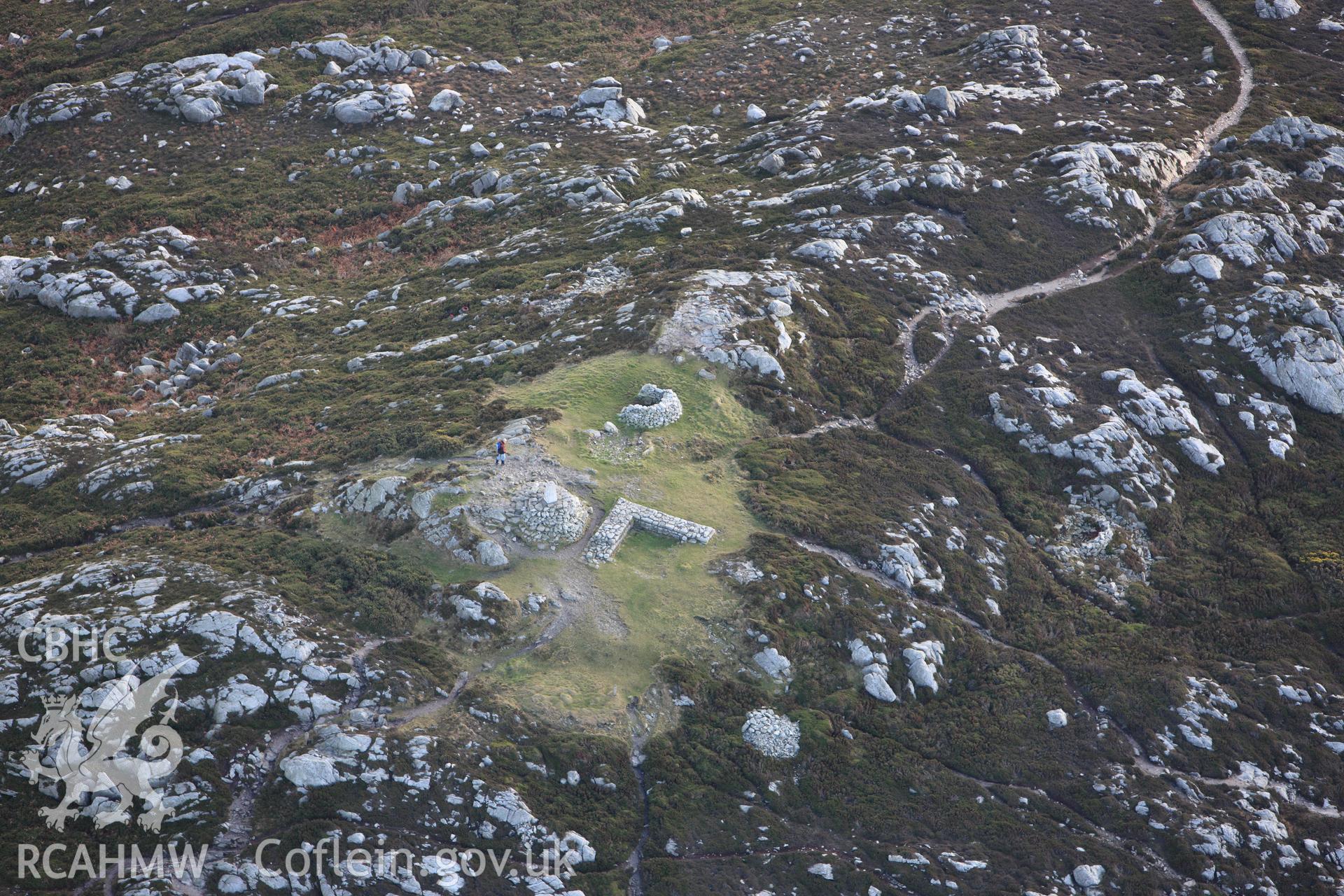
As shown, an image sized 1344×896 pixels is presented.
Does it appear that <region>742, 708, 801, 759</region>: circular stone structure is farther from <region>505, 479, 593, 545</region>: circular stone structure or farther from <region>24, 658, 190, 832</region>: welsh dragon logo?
<region>24, 658, 190, 832</region>: welsh dragon logo

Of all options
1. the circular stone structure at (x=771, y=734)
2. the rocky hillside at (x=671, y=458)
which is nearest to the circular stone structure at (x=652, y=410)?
the rocky hillside at (x=671, y=458)

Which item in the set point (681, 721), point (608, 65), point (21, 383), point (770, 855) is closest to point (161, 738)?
point (681, 721)

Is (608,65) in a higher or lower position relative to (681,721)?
higher

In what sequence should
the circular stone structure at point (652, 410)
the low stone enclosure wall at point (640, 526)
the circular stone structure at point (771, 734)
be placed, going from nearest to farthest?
the circular stone structure at point (771, 734), the low stone enclosure wall at point (640, 526), the circular stone structure at point (652, 410)

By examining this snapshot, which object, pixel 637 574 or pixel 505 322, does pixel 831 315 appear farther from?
pixel 637 574

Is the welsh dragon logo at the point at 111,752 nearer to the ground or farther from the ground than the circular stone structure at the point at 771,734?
farther from the ground

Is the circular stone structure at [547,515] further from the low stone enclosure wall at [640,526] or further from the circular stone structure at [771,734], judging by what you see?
the circular stone structure at [771,734]
